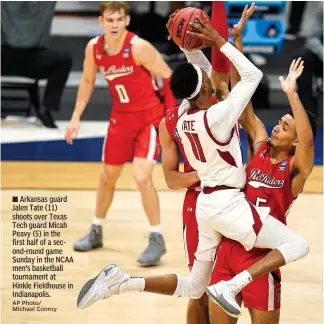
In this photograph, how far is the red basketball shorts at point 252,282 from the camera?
431 cm

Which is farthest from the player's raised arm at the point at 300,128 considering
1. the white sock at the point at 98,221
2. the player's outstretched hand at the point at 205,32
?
the white sock at the point at 98,221

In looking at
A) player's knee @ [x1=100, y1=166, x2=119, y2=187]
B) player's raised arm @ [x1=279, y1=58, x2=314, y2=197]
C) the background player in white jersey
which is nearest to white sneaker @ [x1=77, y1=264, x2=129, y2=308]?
the background player in white jersey

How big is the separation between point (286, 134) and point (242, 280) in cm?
75

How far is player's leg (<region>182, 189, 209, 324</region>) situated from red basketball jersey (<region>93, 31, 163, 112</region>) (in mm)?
2042

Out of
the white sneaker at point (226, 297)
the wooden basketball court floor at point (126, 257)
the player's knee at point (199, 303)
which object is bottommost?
the wooden basketball court floor at point (126, 257)

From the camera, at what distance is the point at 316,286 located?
6.18 m

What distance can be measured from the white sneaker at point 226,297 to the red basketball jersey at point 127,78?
2.79m

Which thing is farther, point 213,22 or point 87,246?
point 87,246

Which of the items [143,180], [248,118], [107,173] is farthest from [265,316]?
[107,173]

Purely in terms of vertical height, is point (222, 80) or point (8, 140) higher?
point (222, 80)

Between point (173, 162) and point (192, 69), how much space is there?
555 millimetres

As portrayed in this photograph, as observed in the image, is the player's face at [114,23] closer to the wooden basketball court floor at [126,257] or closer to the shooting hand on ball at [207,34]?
the wooden basketball court floor at [126,257]

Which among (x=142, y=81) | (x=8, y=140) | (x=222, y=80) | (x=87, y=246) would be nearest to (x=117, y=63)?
(x=142, y=81)

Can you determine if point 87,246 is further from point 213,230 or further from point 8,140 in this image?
point 8,140
